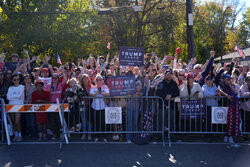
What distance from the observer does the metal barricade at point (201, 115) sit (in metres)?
7.85

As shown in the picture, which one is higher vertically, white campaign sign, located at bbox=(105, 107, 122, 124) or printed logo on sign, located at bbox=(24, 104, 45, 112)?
printed logo on sign, located at bbox=(24, 104, 45, 112)

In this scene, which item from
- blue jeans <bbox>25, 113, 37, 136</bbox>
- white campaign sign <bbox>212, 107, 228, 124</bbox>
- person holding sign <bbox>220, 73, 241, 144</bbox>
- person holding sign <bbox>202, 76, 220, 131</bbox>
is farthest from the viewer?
blue jeans <bbox>25, 113, 37, 136</bbox>

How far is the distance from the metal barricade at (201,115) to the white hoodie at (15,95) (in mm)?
4048

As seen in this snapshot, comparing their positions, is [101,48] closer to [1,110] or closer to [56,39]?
[56,39]

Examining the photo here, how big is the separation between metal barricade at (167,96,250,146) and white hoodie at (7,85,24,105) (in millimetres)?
4048

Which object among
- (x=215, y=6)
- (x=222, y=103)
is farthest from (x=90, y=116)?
(x=215, y=6)

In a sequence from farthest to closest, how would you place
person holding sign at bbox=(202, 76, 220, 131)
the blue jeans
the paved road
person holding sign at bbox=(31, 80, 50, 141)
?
the blue jeans, person holding sign at bbox=(31, 80, 50, 141), person holding sign at bbox=(202, 76, 220, 131), the paved road

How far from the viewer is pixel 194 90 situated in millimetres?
8227

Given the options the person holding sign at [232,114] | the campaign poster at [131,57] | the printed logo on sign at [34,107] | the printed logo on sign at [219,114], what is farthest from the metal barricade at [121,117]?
the person holding sign at [232,114]

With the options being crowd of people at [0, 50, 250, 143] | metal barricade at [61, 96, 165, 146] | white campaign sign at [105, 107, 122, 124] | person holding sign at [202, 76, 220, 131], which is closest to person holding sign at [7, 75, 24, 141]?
crowd of people at [0, 50, 250, 143]

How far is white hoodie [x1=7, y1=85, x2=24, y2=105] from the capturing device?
8227 mm

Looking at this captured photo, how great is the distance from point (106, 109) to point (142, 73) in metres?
1.75

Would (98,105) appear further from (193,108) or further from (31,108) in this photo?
(193,108)

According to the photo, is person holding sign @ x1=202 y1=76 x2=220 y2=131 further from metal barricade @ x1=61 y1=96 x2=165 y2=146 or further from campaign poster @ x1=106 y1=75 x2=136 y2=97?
campaign poster @ x1=106 y1=75 x2=136 y2=97
